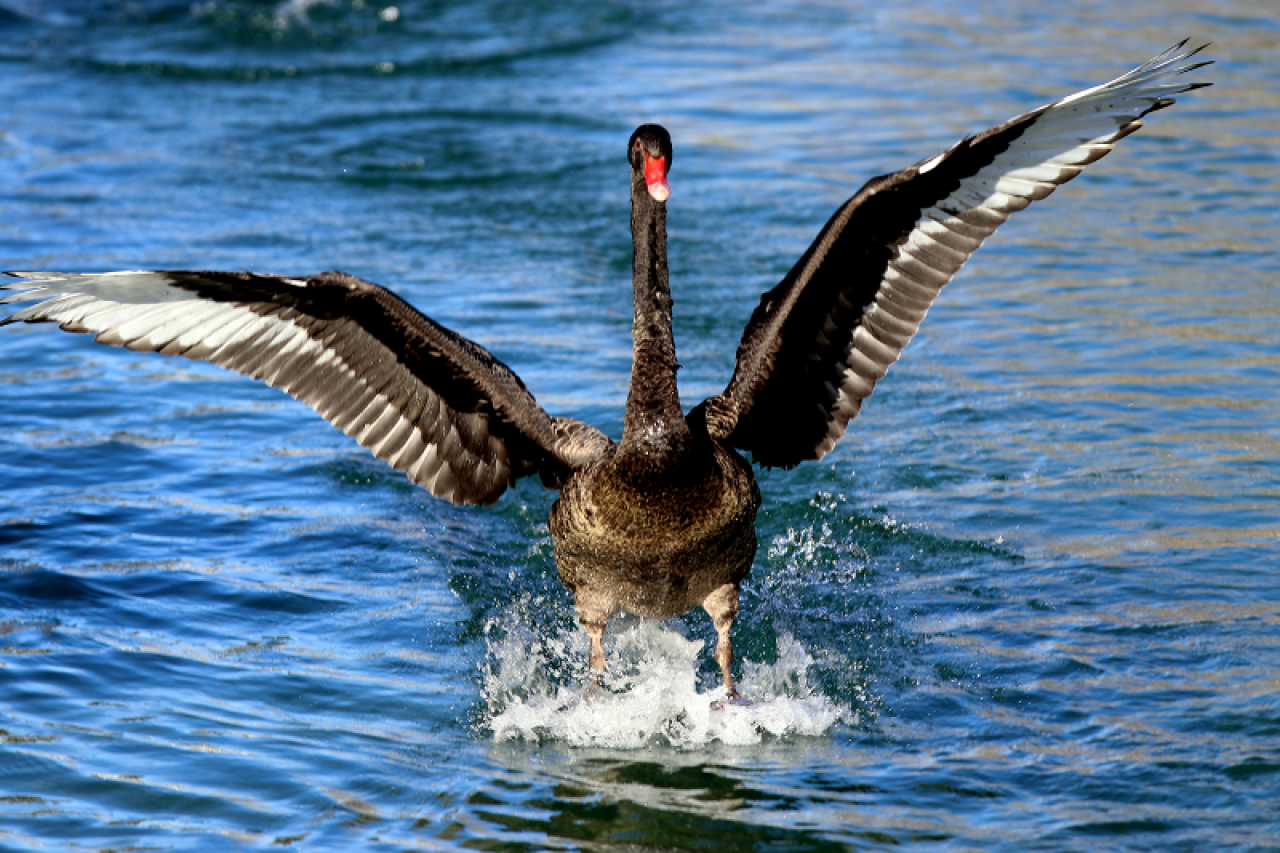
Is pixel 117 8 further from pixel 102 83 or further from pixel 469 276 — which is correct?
pixel 469 276

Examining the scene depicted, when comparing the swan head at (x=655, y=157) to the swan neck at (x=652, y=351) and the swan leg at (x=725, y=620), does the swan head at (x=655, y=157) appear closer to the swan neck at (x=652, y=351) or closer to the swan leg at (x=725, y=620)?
the swan neck at (x=652, y=351)

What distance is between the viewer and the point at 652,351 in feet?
18.8

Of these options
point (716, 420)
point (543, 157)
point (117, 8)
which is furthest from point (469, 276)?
point (117, 8)

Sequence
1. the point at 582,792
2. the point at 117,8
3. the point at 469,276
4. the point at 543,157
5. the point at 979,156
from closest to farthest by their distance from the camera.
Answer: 1. the point at 582,792
2. the point at 979,156
3. the point at 469,276
4. the point at 543,157
5. the point at 117,8

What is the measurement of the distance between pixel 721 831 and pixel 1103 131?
10.5 ft

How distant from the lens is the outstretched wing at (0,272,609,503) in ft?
18.4

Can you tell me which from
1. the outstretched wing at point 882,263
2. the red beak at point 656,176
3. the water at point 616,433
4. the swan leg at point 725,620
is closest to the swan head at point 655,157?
the red beak at point 656,176

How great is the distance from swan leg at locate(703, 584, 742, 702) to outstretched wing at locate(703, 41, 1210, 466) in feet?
2.32

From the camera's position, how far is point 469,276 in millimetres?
11359

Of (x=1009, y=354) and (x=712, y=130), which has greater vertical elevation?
(x=712, y=130)

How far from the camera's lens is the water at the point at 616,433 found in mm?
5328

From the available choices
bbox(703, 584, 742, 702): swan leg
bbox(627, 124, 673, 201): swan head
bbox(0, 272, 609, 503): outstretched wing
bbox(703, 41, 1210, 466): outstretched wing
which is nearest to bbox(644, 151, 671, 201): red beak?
bbox(627, 124, 673, 201): swan head

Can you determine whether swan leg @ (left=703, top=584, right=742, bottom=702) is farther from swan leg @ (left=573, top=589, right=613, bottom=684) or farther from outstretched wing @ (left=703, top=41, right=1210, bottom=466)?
outstretched wing @ (left=703, top=41, right=1210, bottom=466)

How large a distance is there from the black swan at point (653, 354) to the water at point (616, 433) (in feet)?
2.35
